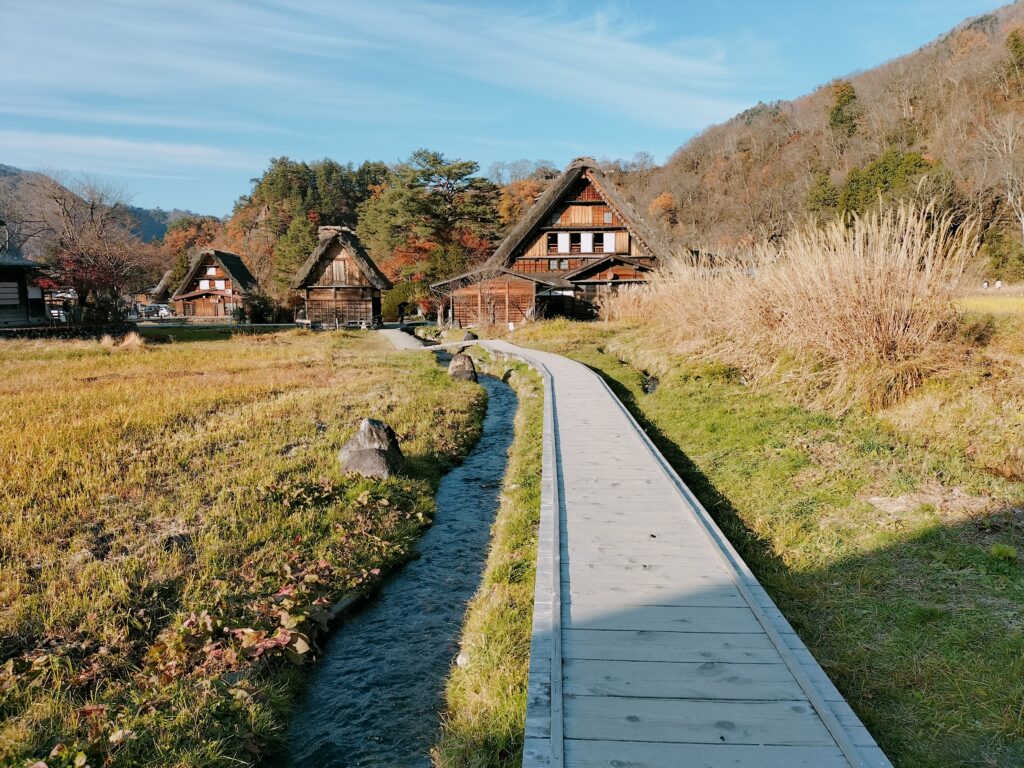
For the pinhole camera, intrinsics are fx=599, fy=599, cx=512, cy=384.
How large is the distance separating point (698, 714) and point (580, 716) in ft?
1.69

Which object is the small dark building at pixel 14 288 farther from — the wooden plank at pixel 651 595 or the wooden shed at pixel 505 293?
the wooden plank at pixel 651 595

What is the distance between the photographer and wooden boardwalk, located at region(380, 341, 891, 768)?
7.87ft

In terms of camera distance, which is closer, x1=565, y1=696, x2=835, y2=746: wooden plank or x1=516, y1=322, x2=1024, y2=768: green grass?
x1=565, y1=696, x2=835, y2=746: wooden plank

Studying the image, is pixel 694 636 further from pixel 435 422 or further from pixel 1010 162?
pixel 1010 162

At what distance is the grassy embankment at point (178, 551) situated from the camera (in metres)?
3.25

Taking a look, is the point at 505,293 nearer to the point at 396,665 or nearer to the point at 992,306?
the point at 992,306

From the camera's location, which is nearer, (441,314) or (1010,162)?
(1010,162)

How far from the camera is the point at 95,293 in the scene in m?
25.9

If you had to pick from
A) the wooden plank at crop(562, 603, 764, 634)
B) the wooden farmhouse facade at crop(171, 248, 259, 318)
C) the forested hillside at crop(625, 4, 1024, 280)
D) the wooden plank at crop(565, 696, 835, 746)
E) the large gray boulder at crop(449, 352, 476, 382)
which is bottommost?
the wooden plank at crop(565, 696, 835, 746)

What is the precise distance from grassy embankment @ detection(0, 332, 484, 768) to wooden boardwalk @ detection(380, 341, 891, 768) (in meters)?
1.76

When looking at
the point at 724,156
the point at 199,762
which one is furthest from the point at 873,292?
the point at 724,156

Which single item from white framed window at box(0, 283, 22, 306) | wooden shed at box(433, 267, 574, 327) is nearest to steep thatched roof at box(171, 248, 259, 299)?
white framed window at box(0, 283, 22, 306)

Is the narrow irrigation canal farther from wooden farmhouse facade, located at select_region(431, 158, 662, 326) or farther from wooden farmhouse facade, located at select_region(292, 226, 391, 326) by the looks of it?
wooden farmhouse facade, located at select_region(292, 226, 391, 326)

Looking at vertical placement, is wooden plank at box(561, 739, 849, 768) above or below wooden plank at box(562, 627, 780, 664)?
below
